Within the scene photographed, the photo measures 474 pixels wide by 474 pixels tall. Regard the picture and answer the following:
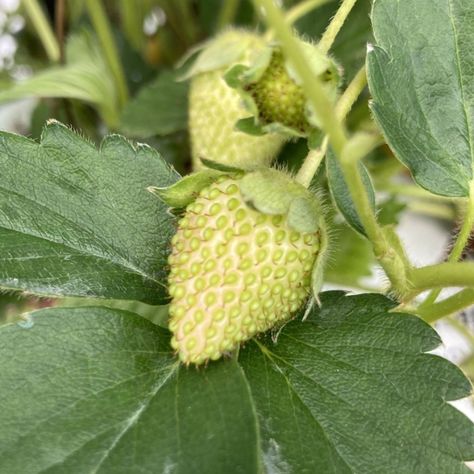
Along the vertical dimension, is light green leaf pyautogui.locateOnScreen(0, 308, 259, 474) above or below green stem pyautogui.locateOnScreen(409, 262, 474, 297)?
below

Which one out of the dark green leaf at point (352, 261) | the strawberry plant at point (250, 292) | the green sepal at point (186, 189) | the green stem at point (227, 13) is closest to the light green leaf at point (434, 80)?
the strawberry plant at point (250, 292)

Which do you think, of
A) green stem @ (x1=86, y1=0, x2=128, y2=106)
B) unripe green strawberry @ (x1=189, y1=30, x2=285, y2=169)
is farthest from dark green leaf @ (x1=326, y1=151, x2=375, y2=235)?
green stem @ (x1=86, y1=0, x2=128, y2=106)

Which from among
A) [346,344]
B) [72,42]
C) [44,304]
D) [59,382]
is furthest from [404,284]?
[72,42]

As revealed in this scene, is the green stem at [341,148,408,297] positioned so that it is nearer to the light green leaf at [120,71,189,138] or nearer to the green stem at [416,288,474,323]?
the green stem at [416,288,474,323]

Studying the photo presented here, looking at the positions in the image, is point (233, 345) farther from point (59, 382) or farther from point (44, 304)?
point (44, 304)

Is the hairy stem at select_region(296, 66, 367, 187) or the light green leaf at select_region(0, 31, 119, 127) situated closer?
the hairy stem at select_region(296, 66, 367, 187)

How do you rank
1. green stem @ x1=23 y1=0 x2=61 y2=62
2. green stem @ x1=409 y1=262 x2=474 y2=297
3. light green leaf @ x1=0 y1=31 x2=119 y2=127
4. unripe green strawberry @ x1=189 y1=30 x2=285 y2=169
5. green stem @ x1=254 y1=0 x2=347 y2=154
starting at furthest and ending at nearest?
1. green stem @ x1=23 y1=0 x2=61 y2=62
2. light green leaf @ x1=0 y1=31 x2=119 y2=127
3. unripe green strawberry @ x1=189 y1=30 x2=285 y2=169
4. green stem @ x1=409 y1=262 x2=474 y2=297
5. green stem @ x1=254 y1=0 x2=347 y2=154

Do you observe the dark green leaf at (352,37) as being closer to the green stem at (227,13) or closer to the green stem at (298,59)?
the green stem at (227,13)
